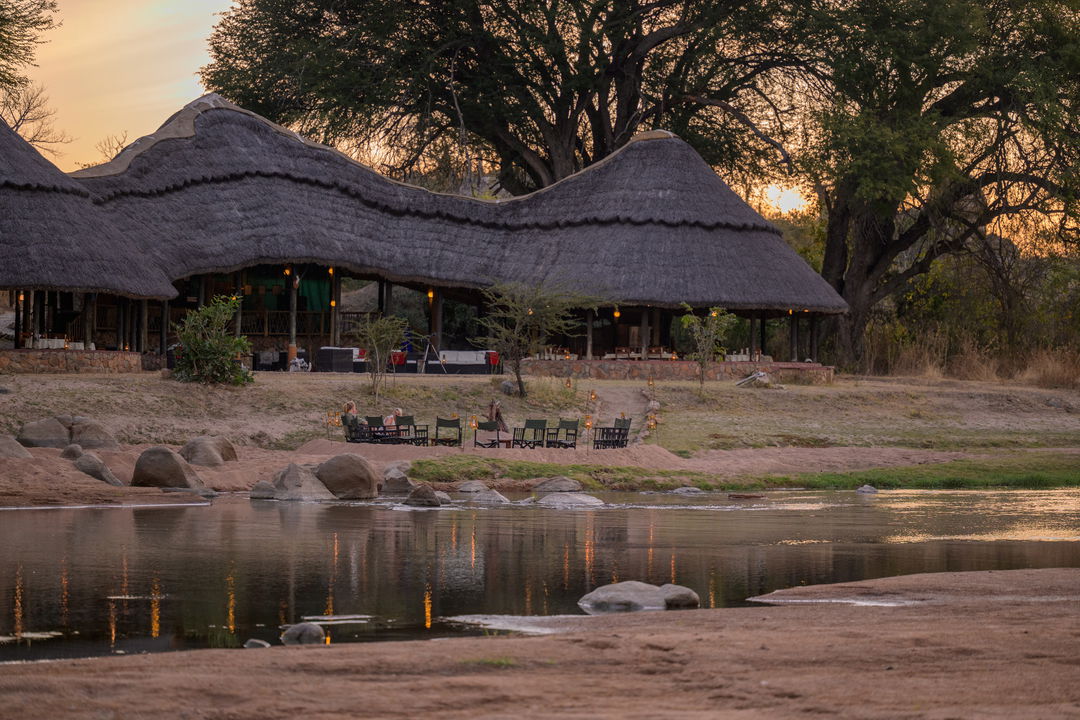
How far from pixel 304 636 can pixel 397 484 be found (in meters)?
13.5

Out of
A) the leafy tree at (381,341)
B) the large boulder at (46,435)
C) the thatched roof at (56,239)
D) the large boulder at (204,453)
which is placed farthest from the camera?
the thatched roof at (56,239)

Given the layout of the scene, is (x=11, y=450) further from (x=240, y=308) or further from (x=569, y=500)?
(x=240, y=308)

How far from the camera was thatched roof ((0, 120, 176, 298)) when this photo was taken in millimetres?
33844

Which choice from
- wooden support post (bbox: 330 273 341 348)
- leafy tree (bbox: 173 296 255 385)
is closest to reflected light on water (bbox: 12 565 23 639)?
leafy tree (bbox: 173 296 255 385)

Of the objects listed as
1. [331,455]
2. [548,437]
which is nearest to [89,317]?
[331,455]

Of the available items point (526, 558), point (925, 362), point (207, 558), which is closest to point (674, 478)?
point (526, 558)

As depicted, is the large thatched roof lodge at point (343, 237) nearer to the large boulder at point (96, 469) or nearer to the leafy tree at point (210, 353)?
the leafy tree at point (210, 353)

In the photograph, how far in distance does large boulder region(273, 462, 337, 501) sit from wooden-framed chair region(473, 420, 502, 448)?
5.22 m

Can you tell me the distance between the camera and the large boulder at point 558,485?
2459 cm

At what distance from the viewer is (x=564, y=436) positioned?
3058cm

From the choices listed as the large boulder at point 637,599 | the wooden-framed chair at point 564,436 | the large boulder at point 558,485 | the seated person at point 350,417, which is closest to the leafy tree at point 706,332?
the wooden-framed chair at point 564,436

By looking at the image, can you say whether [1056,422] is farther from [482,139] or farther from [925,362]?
[482,139]

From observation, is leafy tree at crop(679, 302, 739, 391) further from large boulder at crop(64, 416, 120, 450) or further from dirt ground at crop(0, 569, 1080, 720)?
dirt ground at crop(0, 569, 1080, 720)

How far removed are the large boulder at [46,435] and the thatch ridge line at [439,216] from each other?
1601 cm
